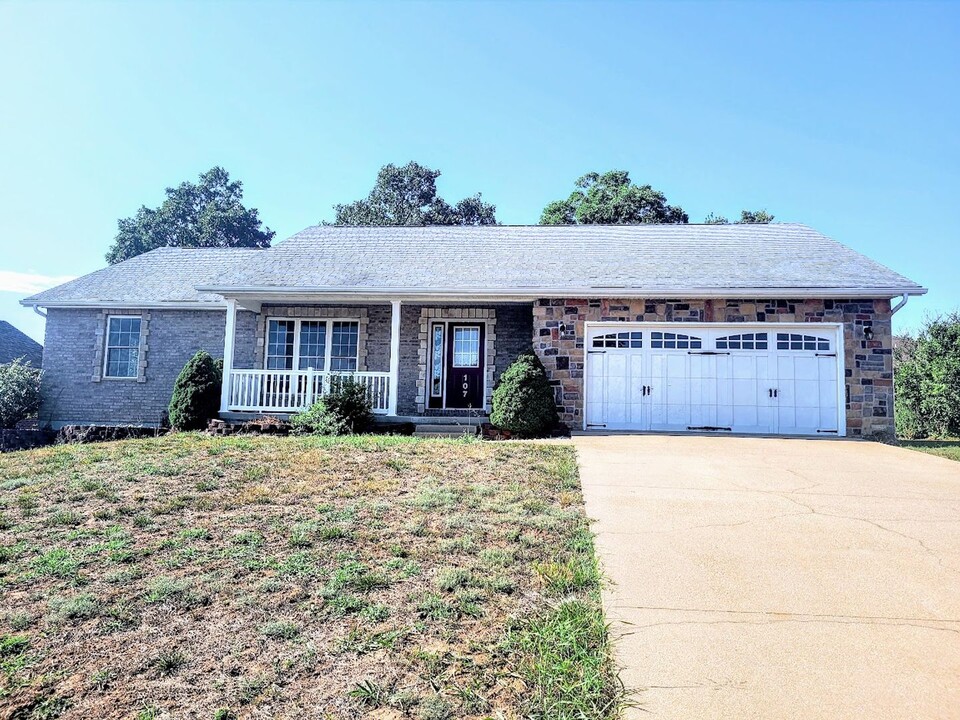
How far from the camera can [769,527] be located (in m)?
5.17

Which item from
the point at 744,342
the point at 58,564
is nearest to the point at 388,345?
the point at 744,342

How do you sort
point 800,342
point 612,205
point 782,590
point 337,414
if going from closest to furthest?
point 782,590 < point 337,414 < point 800,342 < point 612,205

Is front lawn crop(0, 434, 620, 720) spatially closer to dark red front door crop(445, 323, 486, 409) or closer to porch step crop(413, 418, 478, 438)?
porch step crop(413, 418, 478, 438)

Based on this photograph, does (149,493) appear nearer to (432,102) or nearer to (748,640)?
(748,640)

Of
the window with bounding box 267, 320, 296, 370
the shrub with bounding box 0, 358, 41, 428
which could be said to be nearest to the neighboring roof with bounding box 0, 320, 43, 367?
the shrub with bounding box 0, 358, 41, 428

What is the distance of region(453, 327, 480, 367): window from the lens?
13602 millimetres

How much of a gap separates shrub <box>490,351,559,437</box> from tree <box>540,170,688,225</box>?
17.6m

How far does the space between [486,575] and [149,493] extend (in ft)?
13.4

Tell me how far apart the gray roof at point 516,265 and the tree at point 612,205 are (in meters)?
→ 12.8

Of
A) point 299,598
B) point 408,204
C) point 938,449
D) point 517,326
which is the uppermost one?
point 408,204

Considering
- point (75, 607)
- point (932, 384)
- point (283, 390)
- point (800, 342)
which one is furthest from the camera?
point (932, 384)

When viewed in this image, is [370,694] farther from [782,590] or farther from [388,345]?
[388,345]

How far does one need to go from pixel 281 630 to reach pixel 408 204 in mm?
34178

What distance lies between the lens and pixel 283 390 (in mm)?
12469
